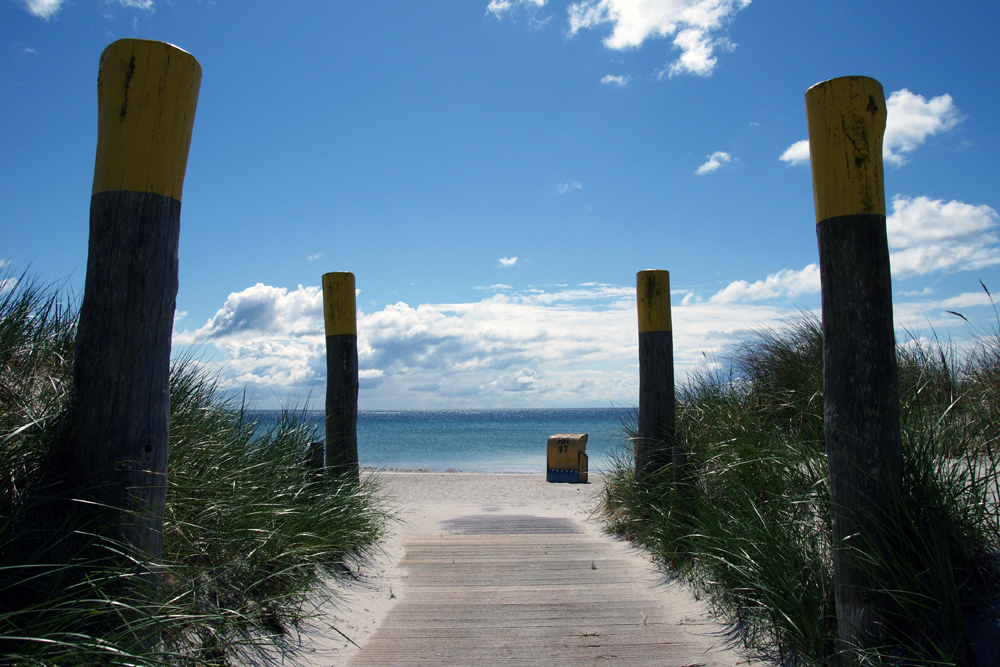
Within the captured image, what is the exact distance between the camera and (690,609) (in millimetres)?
3766

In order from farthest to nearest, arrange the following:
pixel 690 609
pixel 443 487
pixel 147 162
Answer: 1. pixel 443 487
2. pixel 690 609
3. pixel 147 162

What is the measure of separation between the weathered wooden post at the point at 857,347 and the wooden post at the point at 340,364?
467cm

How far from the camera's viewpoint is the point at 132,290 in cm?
263

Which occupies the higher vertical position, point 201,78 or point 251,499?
point 201,78

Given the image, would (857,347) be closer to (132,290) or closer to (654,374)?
(132,290)

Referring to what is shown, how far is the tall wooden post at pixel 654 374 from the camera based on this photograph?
605cm

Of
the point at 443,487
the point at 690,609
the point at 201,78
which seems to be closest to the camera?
the point at 201,78

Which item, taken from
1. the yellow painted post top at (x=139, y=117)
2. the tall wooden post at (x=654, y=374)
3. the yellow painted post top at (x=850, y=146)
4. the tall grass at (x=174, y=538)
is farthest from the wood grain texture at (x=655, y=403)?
the yellow painted post top at (x=139, y=117)

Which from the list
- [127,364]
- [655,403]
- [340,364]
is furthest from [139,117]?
[655,403]

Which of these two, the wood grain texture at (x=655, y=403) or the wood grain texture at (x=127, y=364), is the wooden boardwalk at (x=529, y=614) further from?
the wood grain texture at (x=127, y=364)

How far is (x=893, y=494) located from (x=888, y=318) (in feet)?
2.52

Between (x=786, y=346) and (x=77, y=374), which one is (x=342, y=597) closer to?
(x=77, y=374)

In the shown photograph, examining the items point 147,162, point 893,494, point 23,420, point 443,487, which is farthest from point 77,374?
point 443,487

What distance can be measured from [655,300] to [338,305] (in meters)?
3.33
